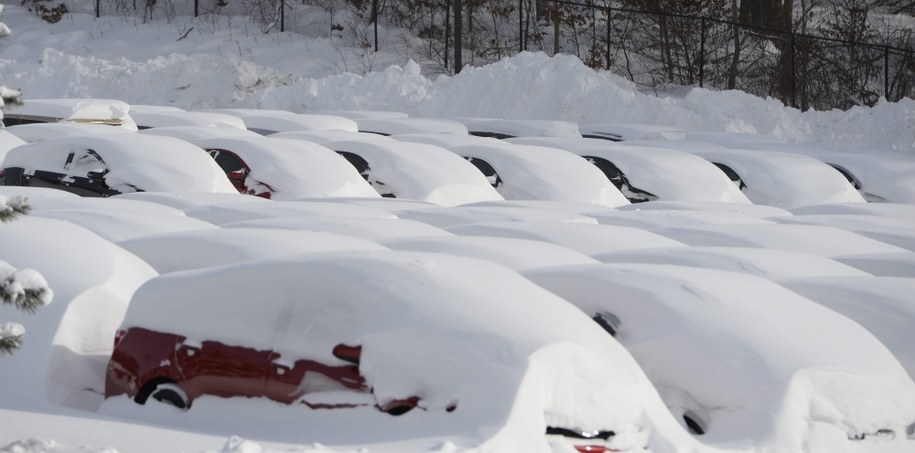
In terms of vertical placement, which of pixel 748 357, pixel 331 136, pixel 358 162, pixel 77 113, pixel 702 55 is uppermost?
pixel 702 55

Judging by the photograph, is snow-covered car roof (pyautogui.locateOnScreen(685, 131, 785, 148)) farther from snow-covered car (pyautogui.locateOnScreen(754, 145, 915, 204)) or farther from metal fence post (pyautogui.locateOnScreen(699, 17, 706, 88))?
metal fence post (pyautogui.locateOnScreen(699, 17, 706, 88))

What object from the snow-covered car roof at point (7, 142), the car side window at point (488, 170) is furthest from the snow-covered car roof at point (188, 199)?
the car side window at point (488, 170)

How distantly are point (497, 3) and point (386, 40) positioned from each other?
3458 mm

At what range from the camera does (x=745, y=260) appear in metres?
8.93

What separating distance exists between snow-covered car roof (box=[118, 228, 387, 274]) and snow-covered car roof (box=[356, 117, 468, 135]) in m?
13.5

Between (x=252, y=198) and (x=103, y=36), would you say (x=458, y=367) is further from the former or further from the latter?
(x=103, y=36)

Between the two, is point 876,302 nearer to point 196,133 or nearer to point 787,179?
point 787,179

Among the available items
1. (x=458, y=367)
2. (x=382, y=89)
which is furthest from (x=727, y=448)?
(x=382, y=89)

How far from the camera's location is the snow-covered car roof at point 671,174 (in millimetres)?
16562

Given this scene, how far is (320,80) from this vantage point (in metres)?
30.7

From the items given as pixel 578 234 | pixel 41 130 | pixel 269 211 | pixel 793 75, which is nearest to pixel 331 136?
pixel 41 130

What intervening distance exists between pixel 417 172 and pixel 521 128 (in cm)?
726

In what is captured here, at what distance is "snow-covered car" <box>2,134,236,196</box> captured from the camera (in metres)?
13.6

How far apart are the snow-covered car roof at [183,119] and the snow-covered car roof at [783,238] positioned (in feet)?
38.5
